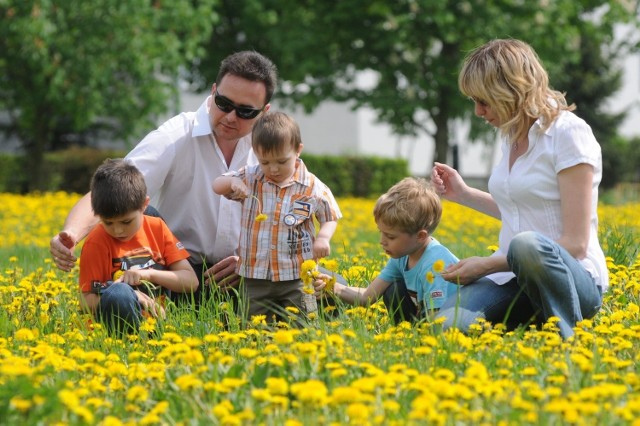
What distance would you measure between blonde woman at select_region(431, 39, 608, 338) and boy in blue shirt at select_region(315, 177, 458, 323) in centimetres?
14

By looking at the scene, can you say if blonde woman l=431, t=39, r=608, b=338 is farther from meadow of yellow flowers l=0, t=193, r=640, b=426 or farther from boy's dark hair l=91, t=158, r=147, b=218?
boy's dark hair l=91, t=158, r=147, b=218

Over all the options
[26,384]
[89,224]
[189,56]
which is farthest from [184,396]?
[189,56]

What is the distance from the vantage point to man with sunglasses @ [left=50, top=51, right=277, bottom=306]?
17.0 feet

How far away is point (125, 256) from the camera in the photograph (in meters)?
4.74

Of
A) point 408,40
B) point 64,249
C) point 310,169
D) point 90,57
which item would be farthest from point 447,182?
point 408,40

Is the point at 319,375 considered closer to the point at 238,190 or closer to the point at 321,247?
the point at 321,247

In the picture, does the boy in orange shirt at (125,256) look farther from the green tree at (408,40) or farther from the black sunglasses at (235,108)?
the green tree at (408,40)

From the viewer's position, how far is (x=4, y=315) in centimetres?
450

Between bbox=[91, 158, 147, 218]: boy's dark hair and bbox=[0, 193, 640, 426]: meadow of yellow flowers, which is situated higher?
bbox=[91, 158, 147, 218]: boy's dark hair

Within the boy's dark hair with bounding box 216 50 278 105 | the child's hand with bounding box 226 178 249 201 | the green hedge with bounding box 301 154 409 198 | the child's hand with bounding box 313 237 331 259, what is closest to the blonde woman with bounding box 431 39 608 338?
the child's hand with bounding box 313 237 331 259

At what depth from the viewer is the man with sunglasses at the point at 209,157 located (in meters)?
5.17

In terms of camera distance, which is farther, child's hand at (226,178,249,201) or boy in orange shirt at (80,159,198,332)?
child's hand at (226,178,249,201)

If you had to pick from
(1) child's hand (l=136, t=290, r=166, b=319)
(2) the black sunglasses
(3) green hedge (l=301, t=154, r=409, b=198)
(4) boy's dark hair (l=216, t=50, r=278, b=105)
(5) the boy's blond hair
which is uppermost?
(4) boy's dark hair (l=216, t=50, r=278, b=105)

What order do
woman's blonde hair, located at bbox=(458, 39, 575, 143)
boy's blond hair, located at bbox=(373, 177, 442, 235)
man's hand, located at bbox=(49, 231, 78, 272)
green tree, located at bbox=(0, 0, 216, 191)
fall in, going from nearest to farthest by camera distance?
woman's blonde hair, located at bbox=(458, 39, 575, 143) < boy's blond hair, located at bbox=(373, 177, 442, 235) < man's hand, located at bbox=(49, 231, 78, 272) < green tree, located at bbox=(0, 0, 216, 191)
